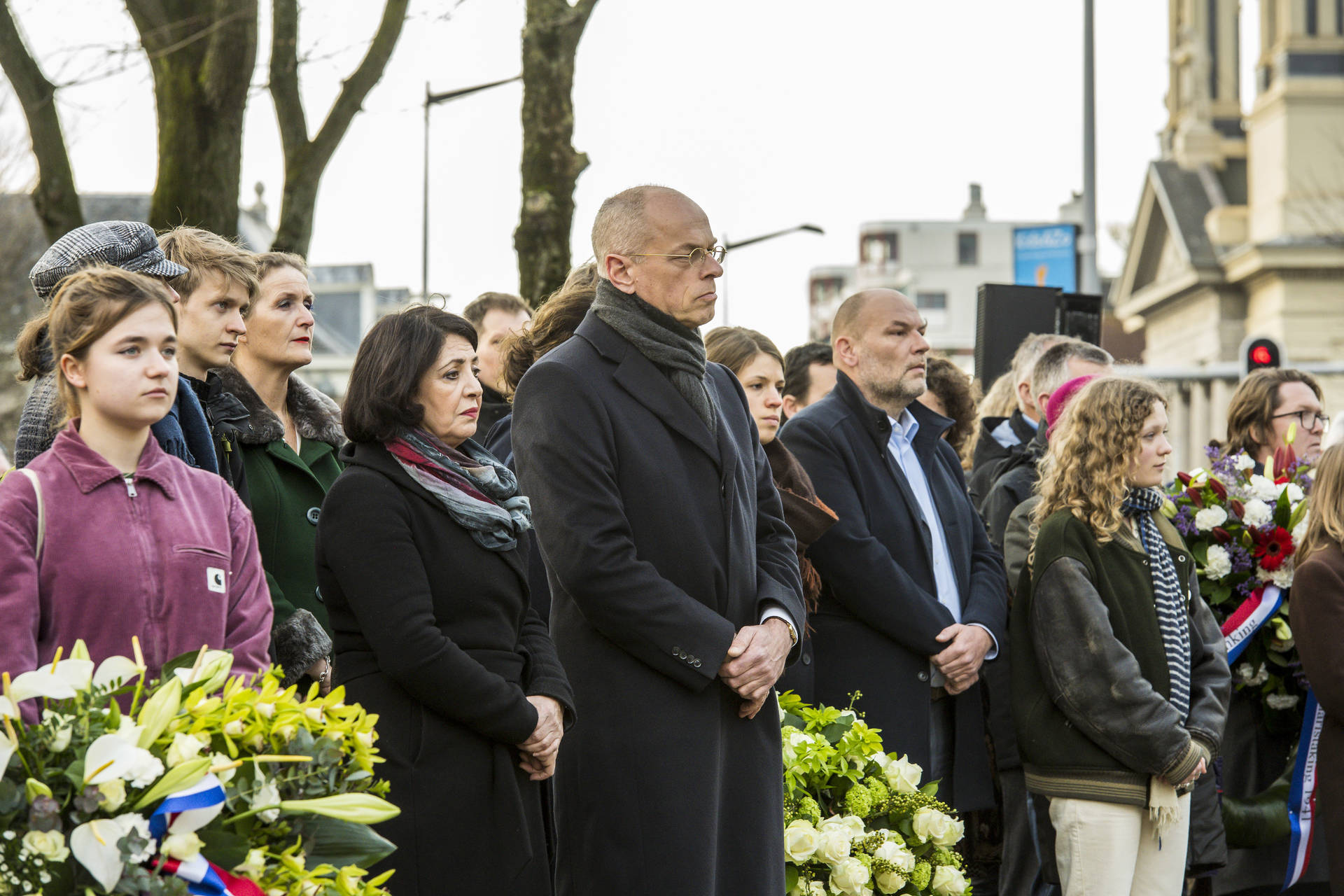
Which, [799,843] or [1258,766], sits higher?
[799,843]

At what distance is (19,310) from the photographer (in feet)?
110

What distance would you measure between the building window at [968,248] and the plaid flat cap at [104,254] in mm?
101797

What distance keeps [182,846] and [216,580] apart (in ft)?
3.19

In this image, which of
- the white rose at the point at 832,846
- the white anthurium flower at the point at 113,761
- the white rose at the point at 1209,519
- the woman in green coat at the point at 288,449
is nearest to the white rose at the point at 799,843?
the white rose at the point at 832,846

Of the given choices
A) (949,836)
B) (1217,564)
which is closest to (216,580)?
(949,836)

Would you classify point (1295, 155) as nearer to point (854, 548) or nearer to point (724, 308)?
point (724, 308)

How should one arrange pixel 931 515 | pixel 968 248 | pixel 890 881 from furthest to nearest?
pixel 968 248, pixel 931 515, pixel 890 881

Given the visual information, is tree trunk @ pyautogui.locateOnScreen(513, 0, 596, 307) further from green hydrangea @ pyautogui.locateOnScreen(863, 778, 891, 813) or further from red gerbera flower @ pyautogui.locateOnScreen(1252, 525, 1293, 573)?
green hydrangea @ pyautogui.locateOnScreen(863, 778, 891, 813)

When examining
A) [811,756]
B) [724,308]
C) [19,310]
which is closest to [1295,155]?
[724,308]

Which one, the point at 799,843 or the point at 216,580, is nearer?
the point at 216,580

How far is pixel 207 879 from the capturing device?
2.56 m

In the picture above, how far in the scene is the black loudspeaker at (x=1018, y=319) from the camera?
9.74 m

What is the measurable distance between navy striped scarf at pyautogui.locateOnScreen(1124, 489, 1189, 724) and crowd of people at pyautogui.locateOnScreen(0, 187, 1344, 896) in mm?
15

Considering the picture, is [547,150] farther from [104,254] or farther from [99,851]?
[99,851]
